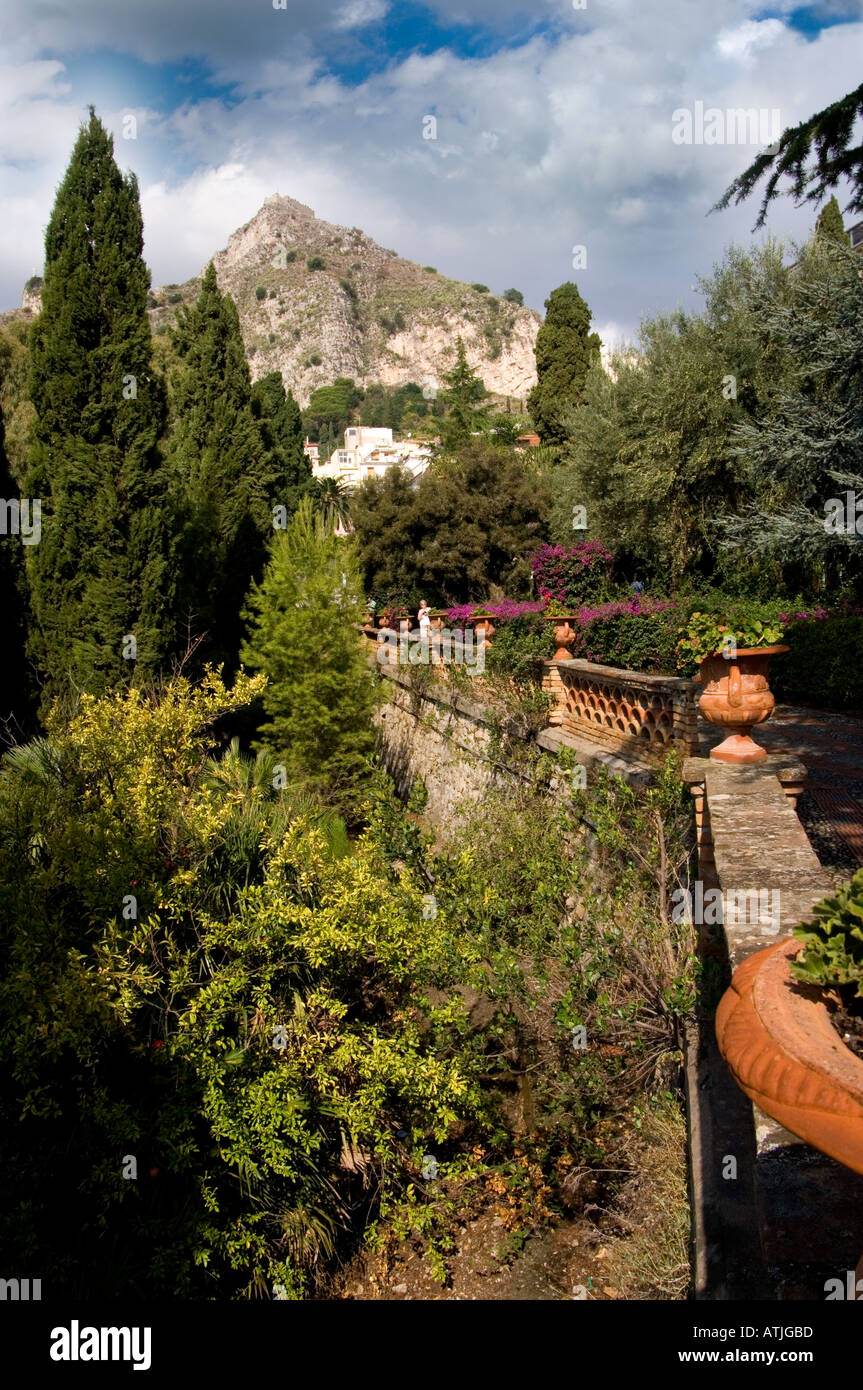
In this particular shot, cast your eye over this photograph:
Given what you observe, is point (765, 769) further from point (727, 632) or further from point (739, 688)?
point (727, 632)

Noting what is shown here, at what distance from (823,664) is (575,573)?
3.81 metres

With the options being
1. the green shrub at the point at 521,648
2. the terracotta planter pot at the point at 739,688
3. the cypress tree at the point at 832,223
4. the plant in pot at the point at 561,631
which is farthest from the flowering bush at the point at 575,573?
the cypress tree at the point at 832,223

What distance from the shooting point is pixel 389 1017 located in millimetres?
5652

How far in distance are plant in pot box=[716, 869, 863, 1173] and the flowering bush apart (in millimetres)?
11137

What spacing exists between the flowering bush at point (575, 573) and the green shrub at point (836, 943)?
1113 centimetres

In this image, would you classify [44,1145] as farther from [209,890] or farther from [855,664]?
[855,664]

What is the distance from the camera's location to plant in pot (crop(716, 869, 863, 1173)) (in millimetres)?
1449

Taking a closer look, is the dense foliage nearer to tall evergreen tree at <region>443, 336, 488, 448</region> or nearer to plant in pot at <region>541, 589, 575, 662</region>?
plant in pot at <region>541, 589, 575, 662</region>

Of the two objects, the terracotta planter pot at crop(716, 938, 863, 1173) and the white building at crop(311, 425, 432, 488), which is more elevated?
the white building at crop(311, 425, 432, 488)

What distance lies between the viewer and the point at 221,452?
18125 mm

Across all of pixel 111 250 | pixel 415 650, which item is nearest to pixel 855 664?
pixel 415 650

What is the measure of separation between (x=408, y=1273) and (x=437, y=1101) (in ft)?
4.05

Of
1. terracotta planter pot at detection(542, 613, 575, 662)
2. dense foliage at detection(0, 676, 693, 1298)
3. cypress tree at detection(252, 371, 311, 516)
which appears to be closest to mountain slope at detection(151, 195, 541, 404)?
cypress tree at detection(252, 371, 311, 516)
